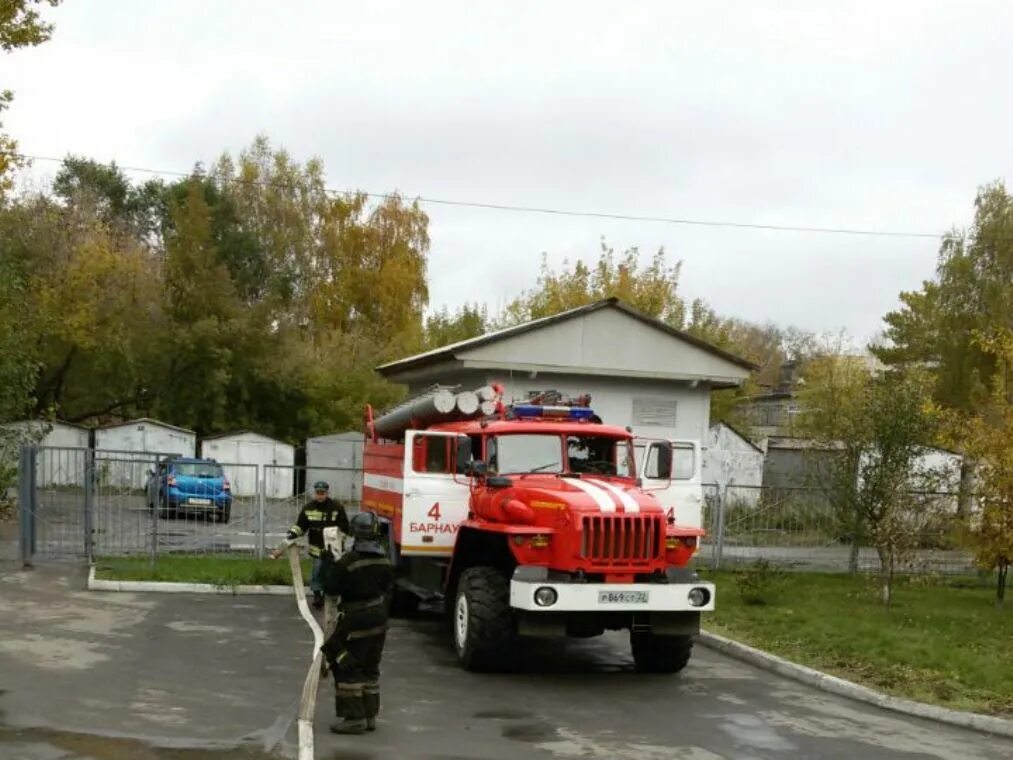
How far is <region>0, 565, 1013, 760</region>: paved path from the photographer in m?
7.69

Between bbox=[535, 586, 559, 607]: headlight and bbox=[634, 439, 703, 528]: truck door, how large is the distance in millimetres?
2866

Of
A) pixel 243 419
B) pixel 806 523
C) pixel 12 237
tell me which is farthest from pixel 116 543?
pixel 243 419

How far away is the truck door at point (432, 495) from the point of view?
485 inches

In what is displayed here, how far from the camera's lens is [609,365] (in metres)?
21.4

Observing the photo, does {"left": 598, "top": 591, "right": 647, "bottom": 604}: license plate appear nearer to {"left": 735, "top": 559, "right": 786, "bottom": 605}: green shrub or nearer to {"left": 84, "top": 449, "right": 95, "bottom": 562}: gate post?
{"left": 735, "top": 559, "right": 786, "bottom": 605}: green shrub

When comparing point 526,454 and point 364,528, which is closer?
point 364,528

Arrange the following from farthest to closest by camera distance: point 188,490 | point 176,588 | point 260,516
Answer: point 260,516, point 188,490, point 176,588

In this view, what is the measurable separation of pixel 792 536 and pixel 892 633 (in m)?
7.57

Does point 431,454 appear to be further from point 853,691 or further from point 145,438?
point 145,438

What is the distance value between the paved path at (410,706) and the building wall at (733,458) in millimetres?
22422

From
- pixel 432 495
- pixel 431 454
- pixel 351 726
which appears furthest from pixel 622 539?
pixel 351 726

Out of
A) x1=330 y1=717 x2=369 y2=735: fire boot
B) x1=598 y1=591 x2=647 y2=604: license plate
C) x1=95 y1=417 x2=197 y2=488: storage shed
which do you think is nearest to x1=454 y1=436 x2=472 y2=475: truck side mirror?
x1=598 y1=591 x2=647 y2=604: license plate

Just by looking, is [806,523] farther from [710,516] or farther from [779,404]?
[779,404]

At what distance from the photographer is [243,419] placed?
125 ft
